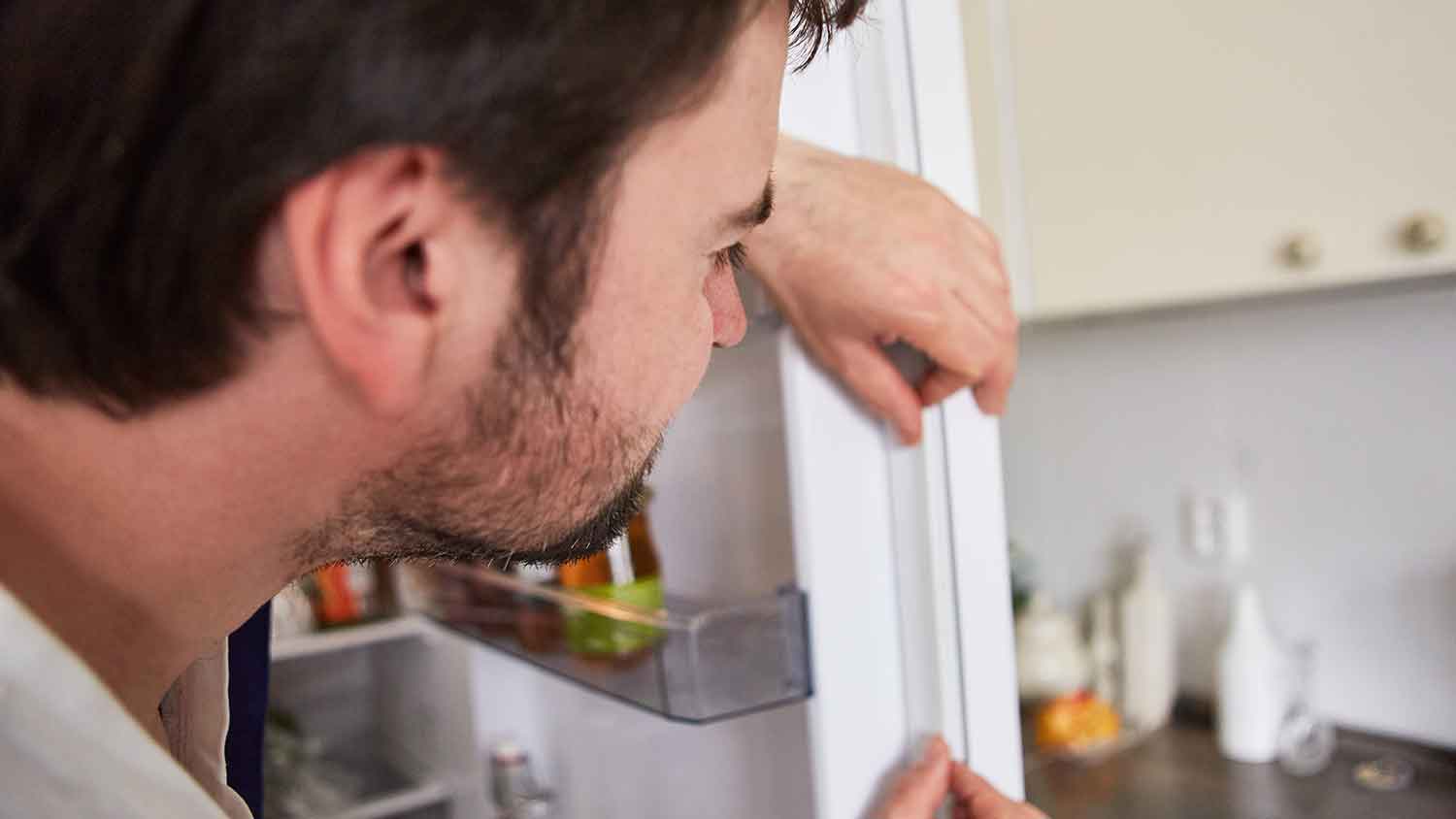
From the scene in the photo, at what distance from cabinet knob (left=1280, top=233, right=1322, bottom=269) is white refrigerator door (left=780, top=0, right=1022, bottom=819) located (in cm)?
75

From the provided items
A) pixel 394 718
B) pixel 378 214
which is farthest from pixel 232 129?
pixel 394 718

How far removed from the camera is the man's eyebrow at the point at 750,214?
19.0 inches

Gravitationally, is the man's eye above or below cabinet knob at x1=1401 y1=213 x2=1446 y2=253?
below

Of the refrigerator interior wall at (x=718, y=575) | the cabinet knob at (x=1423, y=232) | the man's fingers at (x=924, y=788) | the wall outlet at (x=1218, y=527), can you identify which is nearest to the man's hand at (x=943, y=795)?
the man's fingers at (x=924, y=788)

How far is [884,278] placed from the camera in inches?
25.4

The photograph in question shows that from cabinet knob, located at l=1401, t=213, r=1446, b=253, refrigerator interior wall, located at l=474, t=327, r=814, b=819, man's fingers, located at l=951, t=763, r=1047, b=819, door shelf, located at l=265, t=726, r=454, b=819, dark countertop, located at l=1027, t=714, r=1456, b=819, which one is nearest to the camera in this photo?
man's fingers, located at l=951, t=763, r=1047, b=819

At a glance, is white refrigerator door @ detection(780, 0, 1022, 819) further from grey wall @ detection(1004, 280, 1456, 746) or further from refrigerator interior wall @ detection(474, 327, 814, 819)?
grey wall @ detection(1004, 280, 1456, 746)

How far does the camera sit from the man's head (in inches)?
14.5

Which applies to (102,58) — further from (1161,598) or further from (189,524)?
(1161,598)

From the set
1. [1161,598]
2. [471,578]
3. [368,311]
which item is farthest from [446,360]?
[1161,598]

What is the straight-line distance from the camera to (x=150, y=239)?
1.30 ft

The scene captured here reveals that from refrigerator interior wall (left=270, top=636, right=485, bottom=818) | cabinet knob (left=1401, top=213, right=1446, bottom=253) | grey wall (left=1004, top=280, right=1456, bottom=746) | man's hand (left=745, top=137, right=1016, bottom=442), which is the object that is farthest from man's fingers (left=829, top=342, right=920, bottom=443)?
grey wall (left=1004, top=280, right=1456, bottom=746)

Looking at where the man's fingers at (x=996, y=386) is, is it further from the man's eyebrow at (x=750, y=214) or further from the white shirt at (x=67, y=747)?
the white shirt at (x=67, y=747)

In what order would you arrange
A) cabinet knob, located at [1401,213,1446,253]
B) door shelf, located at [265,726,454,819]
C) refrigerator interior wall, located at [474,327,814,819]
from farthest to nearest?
door shelf, located at [265,726,454,819] < cabinet knob, located at [1401,213,1446,253] < refrigerator interior wall, located at [474,327,814,819]
